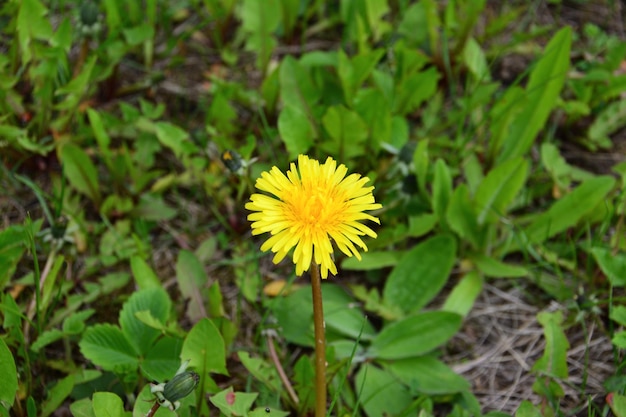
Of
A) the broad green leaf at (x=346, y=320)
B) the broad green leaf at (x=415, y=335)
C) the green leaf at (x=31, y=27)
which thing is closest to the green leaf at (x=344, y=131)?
the broad green leaf at (x=346, y=320)

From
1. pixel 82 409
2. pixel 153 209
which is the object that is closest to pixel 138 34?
pixel 153 209

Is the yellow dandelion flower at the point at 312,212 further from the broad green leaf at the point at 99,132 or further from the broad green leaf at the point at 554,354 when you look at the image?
the broad green leaf at the point at 99,132

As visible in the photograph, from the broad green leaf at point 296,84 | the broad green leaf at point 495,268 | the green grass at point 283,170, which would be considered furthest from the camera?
the broad green leaf at point 296,84

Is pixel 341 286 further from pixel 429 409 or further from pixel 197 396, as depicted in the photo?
pixel 197 396

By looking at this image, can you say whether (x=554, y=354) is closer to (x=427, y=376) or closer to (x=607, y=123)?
(x=427, y=376)

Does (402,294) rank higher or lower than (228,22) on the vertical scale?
lower

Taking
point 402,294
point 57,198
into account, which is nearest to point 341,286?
point 402,294
